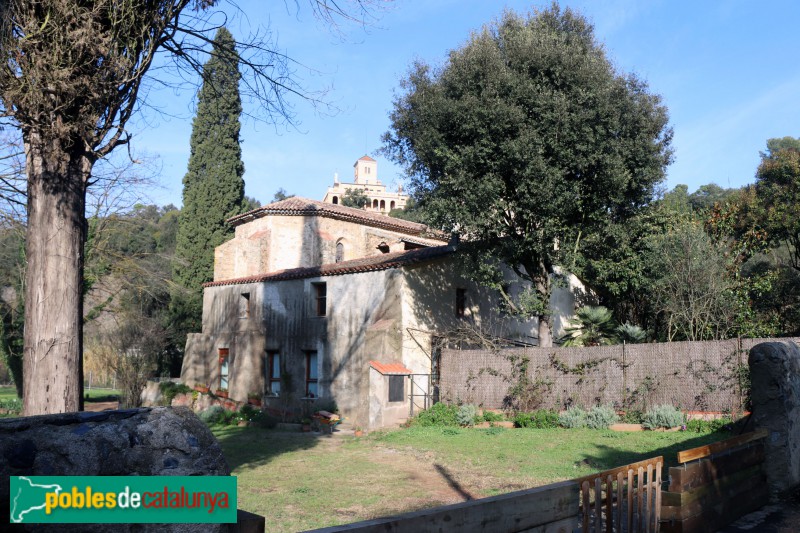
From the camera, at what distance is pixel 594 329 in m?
23.2

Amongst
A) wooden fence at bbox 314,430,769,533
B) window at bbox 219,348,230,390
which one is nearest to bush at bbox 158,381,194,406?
window at bbox 219,348,230,390

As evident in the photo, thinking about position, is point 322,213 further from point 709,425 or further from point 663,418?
point 709,425

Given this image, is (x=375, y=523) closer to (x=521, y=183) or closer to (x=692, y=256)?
(x=521, y=183)

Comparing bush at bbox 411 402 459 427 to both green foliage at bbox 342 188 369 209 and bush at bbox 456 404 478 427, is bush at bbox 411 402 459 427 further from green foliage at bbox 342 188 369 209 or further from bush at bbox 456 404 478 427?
green foliage at bbox 342 188 369 209

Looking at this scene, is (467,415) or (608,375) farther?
(467,415)

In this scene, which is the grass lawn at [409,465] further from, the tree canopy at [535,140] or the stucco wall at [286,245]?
the stucco wall at [286,245]

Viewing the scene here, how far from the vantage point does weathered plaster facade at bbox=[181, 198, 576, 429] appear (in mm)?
22188

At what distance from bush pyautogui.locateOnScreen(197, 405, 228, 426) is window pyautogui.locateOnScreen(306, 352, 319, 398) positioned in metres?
3.44

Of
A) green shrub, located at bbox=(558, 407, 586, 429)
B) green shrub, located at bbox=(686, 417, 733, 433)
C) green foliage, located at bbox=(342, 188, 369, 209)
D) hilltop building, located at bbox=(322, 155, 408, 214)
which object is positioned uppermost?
hilltop building, located at bbox=(322, 155, 408, 214)

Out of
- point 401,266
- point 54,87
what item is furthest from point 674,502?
point 401,266

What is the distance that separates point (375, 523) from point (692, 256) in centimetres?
2258

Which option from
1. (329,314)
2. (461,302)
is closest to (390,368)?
(329,314)

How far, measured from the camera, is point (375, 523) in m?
3.40

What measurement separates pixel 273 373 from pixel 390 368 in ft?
26.1
